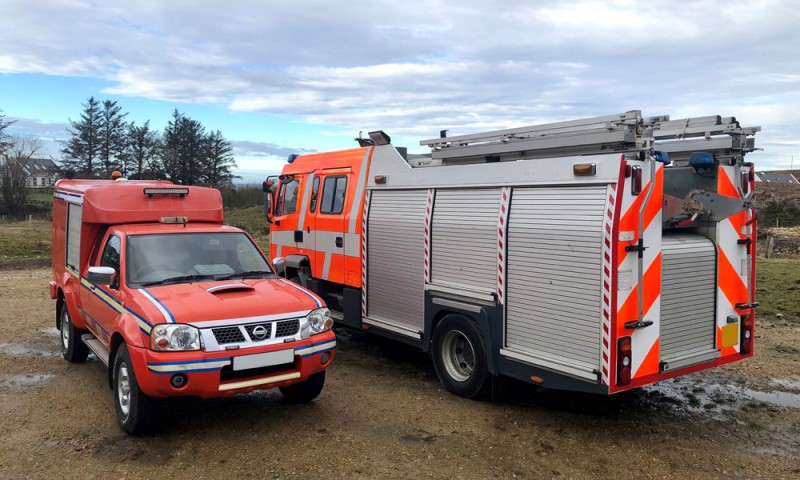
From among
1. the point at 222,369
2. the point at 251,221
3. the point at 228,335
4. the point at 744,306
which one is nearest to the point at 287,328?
the point at 228,335

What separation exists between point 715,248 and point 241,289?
453 cm

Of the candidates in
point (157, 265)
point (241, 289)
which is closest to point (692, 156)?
point (241, 289)

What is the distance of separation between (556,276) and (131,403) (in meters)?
3.85

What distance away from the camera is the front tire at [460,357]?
631 cm

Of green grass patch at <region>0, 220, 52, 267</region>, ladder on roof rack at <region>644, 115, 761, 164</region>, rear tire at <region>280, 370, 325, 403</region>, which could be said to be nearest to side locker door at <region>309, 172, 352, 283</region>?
rear tire at <region>280, 370, 325, 403</region>

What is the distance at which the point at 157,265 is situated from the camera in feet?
20.3

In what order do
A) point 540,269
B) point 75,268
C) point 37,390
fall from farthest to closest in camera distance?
point 75,268
point 37,390
point 540,269

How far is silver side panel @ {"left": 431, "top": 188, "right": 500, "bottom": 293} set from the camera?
620cm

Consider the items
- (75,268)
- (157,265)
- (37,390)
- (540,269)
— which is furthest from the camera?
(75,268)

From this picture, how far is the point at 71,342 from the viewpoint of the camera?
7918mm

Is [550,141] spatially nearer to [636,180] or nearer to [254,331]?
[636,180]

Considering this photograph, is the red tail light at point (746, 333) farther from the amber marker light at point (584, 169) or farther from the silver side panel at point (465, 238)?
the silver side panel at point (465, 238)

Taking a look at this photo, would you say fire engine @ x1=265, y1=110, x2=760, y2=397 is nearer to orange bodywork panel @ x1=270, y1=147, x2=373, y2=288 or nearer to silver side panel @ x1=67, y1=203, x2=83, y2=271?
orange bodywork panel @ x1=270, y1=147, x2=373, y2=288

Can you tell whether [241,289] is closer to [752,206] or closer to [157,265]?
[157,265]
